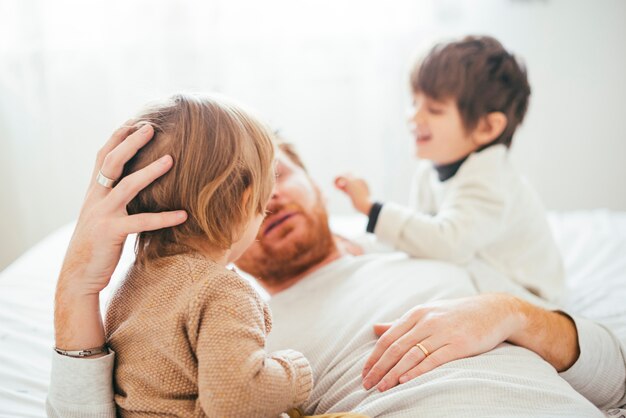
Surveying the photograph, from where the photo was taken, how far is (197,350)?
31.4 inches

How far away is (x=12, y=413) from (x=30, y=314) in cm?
41

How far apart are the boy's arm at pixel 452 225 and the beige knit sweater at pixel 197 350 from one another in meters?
0.77

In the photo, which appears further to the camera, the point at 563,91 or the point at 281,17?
the point at 563,91

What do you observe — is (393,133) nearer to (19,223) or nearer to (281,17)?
(281,17)

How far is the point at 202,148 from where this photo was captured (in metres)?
0.86

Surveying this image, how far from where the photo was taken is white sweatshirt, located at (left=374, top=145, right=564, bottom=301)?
5.23 feet

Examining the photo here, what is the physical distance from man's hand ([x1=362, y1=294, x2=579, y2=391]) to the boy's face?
2.32 ft

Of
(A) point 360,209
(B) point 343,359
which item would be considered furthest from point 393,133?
(B) point 343,359

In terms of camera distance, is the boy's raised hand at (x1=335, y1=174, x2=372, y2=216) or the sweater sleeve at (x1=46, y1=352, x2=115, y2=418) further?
the boy's raised hand at (x1=335, y1=174, x2=372, y2=216)

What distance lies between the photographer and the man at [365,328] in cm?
88

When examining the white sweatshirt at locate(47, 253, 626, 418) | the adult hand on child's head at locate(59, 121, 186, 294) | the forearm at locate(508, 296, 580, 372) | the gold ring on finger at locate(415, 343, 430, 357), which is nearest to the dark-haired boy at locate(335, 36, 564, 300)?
the white sweatshirt at locate(47, 253, 626, 418)

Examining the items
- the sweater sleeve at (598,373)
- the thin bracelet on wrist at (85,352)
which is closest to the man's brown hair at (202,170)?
the thin bracelet on wrist at (85,352)

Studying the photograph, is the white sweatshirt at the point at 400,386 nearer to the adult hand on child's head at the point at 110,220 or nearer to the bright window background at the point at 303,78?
the adult hand on child's head at the point at 110,220

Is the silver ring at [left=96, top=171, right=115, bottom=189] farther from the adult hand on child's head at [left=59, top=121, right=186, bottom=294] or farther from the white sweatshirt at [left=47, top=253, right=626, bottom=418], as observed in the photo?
the white sweatshirt at [left=47, top=253, right=626, bottom=418]
